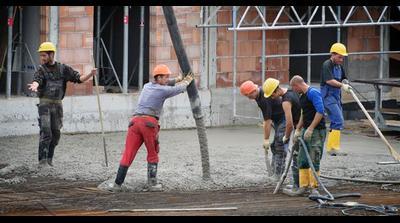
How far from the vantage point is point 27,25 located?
1736 cm

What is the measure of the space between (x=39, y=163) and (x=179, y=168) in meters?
2.16

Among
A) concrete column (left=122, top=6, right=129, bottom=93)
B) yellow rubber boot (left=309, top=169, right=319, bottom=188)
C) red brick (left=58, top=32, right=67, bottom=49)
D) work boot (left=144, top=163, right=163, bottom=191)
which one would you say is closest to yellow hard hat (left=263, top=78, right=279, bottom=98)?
yellow rubber boot (left=309, top=169, right=319, bottom=188)

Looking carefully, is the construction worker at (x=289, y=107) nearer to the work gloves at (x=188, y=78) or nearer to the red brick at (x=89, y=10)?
the work gloves at (x=188, y=78)

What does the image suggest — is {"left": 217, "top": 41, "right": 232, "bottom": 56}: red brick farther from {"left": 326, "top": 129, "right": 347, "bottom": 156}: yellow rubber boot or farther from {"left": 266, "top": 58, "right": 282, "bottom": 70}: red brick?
{"left": 326, "top": 129, "right": 347, "bottom": 156}: yellow rubber boot

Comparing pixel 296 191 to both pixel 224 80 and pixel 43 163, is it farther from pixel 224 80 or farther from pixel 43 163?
pixel 224 80

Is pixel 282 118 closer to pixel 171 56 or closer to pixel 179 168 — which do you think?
pixel 179 168

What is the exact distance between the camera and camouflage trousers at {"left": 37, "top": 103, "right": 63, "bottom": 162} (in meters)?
13.1

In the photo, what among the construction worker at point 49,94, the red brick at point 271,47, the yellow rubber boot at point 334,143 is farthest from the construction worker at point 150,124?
the red brick at point 271,47

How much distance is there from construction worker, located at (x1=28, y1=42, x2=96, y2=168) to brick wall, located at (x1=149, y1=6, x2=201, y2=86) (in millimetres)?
4978

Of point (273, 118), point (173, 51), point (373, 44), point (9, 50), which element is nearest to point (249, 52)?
point (173, 51)

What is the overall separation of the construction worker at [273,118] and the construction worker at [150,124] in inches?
38.1

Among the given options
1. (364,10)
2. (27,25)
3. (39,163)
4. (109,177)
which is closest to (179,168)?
(109,177)

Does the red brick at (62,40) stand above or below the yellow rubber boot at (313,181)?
above

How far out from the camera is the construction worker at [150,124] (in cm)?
1155
